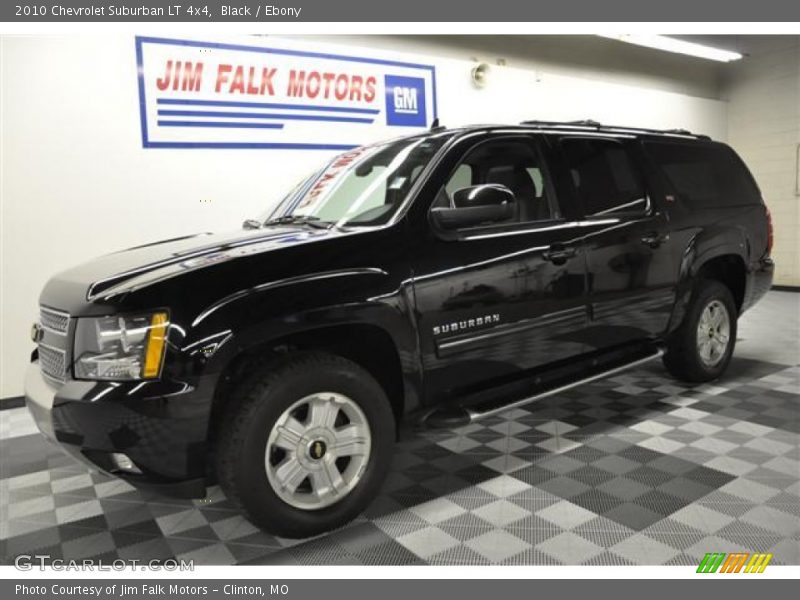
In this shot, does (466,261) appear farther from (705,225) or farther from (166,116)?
(166,116)

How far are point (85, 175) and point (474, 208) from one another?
3.39m

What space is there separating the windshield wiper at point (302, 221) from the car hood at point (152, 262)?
3.1 inches

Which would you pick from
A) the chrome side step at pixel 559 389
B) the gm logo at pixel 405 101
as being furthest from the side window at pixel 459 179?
the gm logo at pixel 405 101

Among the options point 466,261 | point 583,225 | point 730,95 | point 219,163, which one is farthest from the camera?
point 730,95

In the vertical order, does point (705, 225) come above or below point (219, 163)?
below

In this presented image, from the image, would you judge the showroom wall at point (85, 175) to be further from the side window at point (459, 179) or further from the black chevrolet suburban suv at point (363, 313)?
the side window at point (459, 179)

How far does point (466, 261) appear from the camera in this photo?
2820mm

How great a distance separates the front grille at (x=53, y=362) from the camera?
7.72ft

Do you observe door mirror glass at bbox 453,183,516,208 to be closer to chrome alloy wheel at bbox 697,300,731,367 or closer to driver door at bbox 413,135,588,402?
driver door at bbox 413,135,588,402

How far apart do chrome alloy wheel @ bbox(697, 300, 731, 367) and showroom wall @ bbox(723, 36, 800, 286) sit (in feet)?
21.1

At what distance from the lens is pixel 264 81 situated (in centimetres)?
552


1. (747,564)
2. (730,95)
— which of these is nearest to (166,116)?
(747,564)

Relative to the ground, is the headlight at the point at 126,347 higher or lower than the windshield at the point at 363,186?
lower

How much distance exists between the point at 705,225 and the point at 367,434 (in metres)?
2.85
